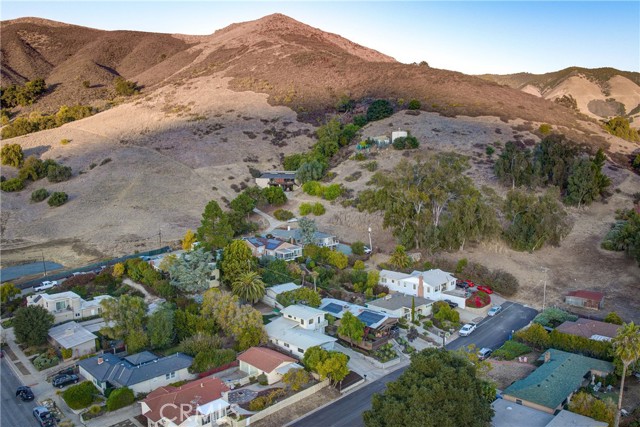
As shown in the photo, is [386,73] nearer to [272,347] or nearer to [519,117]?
[519,117]

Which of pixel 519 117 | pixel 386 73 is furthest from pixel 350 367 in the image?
pixel 386 73

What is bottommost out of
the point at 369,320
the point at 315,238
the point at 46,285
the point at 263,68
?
the point at 46,285

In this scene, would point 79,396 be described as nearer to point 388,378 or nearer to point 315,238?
point 388,378

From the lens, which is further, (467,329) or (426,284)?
(426,284)

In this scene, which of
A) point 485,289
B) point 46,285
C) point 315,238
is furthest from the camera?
point 315,238

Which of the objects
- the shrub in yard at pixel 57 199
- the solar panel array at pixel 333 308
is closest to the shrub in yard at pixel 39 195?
the shrub in yard at pixel 57 199

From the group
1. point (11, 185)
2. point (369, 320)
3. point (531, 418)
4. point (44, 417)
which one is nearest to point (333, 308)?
point (369, 320)
